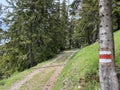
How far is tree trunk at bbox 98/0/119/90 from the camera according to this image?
4.76 m

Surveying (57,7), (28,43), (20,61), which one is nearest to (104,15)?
(28,43)

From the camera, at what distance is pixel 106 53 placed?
4.78 metres

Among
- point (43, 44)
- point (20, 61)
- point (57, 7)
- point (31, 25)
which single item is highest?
point (57, 7)

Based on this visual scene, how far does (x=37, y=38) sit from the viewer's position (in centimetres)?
2680

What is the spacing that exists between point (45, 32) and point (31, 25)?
7.06 feet

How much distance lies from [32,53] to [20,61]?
183 centimetres

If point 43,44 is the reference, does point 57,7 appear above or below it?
above

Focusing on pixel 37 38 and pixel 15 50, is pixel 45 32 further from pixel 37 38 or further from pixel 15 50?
pixel 15 50

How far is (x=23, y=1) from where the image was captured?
85.0 feet

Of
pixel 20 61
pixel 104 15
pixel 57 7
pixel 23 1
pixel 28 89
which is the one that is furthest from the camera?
pixel 57 7

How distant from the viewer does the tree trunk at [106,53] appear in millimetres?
4758

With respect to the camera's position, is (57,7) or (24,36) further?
(57,7)

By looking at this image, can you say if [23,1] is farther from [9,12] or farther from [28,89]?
[28,89]

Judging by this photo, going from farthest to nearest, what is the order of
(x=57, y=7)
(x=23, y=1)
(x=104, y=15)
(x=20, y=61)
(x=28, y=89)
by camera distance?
(x=57, y=7) → (x=20, y=61) → (x=23, y=1) → (x=28, y=89) → (x=104, y=15)
